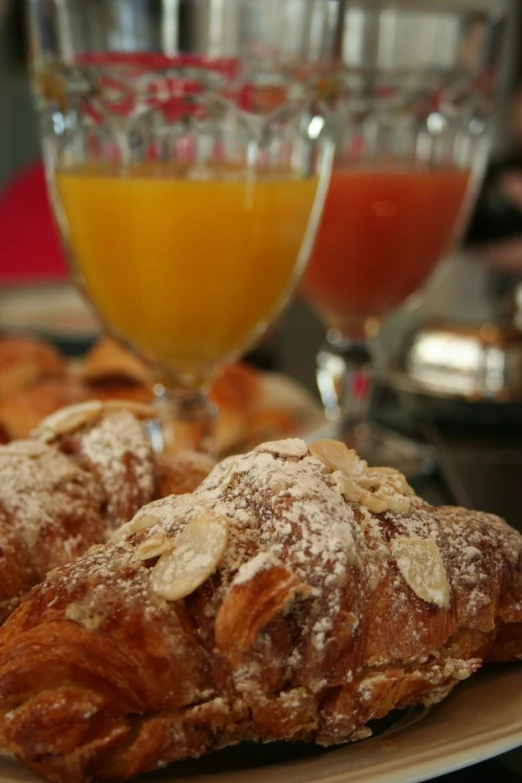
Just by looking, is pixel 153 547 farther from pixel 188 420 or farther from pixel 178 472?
pixel 188 420

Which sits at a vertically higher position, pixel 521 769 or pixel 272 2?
pixel 272 2

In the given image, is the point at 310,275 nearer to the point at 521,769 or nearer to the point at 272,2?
the point at 272,2

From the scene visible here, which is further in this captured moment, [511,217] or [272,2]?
[511,217]

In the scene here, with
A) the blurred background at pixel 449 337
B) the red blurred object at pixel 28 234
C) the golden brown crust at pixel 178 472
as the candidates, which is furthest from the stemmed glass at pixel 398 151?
the red blurred object at pixel 28 234

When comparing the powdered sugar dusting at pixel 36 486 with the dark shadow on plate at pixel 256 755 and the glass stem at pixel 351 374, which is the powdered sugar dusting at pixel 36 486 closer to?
the dark shadow on plate at pixel 256 755

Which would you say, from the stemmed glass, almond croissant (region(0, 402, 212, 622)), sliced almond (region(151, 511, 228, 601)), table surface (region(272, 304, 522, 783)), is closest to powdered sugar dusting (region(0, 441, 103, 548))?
almond croissant (region(0, 402, 212, 622))

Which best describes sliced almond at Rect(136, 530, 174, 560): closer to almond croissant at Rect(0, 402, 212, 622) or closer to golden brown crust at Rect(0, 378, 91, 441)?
almond croissant at Rect(0, 402, 212, 622)

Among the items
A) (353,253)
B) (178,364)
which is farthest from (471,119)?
(178,364)

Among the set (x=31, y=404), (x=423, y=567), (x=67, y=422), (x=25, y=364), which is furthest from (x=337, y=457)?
(x=25, y=364)
